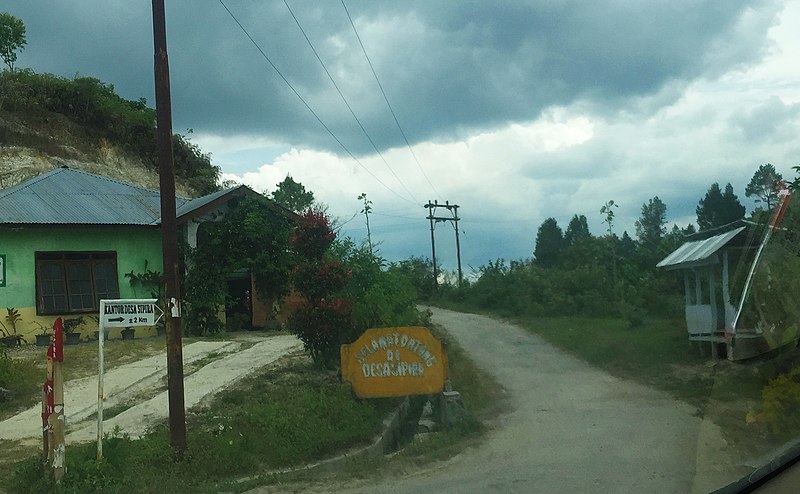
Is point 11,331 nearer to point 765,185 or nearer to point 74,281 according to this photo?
point 74,281

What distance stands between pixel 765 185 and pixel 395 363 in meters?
6.64

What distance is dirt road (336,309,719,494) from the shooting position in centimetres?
860

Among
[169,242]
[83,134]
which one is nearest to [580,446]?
[169,242]

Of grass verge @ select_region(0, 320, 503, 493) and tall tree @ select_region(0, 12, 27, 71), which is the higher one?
tall tree @ select_region(0, 12, 27, 71)

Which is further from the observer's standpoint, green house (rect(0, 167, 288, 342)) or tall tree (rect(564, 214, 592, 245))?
tall tree (rect(564, 214, 592, 245))

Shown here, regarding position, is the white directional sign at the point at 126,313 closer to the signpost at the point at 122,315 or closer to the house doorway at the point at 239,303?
the signpost at the point at 122,315

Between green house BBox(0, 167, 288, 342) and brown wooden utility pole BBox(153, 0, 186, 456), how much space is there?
39.5 feet

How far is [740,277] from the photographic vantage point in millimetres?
10969

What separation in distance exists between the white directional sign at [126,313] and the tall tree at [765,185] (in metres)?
6.72

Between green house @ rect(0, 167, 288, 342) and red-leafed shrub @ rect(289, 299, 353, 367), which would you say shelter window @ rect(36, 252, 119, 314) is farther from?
red-leafed shrub @ rect(289, 299, 353, 367)

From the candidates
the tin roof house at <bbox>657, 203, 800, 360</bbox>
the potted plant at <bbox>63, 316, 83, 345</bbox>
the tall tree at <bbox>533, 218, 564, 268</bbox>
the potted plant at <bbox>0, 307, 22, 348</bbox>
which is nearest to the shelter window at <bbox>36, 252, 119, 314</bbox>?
the potted plant at <bbox>63, 316, 83, 345</bbox>

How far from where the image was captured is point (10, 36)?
4338 cm

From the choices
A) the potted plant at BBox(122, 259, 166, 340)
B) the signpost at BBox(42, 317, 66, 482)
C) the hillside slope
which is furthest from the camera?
the hillside slope

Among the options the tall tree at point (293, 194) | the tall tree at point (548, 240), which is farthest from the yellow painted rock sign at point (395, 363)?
the tall tree at point (548, 240)
